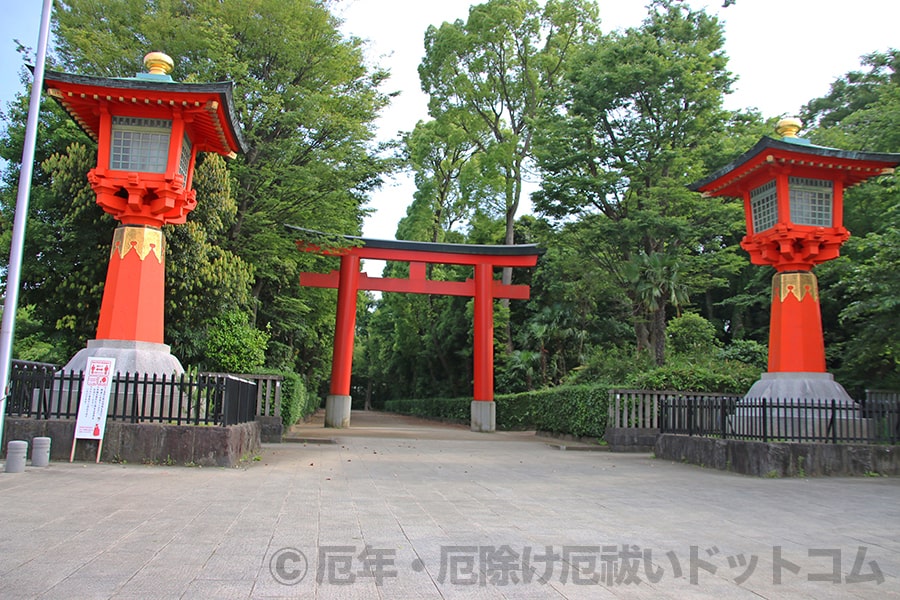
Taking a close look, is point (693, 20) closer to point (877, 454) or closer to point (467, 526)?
point (877, 454)

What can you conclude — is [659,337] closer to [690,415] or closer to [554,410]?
[554,410]

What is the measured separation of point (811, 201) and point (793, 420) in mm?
5077

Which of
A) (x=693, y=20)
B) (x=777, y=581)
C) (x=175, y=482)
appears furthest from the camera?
(x=693, y=20)

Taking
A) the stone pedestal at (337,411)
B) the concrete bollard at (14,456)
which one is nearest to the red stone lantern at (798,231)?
the concrete bollard at (14,456)

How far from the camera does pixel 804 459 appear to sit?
37.4 ft

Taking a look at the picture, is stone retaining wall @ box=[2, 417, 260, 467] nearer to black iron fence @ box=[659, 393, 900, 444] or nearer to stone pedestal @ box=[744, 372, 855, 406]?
black iron fence @ box=[659, 393, 900, 444]

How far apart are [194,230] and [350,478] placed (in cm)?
836

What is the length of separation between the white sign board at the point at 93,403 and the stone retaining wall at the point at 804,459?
33.3 ft

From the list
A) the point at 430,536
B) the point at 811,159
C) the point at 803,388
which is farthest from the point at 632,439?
the point at 430,536

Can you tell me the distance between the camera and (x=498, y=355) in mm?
32625

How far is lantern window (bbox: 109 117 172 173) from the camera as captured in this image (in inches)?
488

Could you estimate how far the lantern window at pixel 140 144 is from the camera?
488 inches

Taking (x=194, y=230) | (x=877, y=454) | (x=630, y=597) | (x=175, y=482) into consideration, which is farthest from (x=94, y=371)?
(x=877, y=454)

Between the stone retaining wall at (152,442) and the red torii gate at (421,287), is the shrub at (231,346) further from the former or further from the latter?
the stone retaining wall at (152,442)
